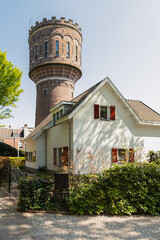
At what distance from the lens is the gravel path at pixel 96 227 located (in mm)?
5578

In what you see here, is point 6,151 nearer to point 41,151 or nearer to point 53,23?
point 41,151

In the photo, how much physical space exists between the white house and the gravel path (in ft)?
23.3

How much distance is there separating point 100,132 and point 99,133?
11 cm

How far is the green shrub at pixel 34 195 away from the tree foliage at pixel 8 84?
13.2 metres

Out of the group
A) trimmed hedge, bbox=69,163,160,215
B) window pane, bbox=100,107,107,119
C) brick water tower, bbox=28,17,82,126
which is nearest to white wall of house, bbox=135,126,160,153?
window pane, bbox=100,107,107,119

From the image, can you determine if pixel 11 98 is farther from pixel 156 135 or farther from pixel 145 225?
pixel 145 225

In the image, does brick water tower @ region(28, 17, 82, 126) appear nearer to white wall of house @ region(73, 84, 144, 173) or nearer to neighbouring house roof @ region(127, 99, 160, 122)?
neighbouring house roof @ region(127, 99, 160, 122)

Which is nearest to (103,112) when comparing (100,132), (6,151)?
(100,132)

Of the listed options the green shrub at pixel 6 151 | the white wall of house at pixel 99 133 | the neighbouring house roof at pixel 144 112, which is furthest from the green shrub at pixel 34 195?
the green shrub at pixel 6 151

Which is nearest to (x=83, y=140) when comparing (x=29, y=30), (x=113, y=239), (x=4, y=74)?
(x=4, y=74)

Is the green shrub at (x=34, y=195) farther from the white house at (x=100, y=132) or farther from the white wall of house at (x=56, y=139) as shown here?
the white wall of house at (x=56, y=139)

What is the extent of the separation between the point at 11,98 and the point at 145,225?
16677 millimetres

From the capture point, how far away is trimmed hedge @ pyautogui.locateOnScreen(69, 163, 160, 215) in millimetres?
7547

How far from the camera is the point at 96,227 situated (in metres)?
6.22
